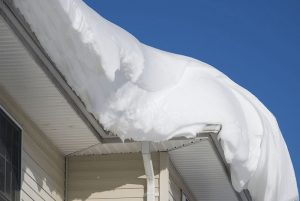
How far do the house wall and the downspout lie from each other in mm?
1182

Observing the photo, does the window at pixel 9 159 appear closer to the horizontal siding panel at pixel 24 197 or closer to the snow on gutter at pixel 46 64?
the horizontal siding panel at pixel 24 197

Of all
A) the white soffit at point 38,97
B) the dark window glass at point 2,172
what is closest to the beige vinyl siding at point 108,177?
the white soffit at point 38,97

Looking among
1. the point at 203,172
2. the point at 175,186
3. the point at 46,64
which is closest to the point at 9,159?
the point at 46,64

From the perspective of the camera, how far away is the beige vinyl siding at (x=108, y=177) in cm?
1158

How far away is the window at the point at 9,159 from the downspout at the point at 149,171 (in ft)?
5.91

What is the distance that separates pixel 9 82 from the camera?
970 cm

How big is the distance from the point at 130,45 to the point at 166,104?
1166mm

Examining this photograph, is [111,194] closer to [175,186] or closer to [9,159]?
[175,186]

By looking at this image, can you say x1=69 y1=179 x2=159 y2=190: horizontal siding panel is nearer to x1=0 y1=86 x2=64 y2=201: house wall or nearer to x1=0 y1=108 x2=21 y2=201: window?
x1=0 y1=86 x2=64 y2=201: house wall

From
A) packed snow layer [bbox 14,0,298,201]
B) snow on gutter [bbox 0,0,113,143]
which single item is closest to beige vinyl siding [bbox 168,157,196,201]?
packed snow layer [bbox 14,0,298,201]

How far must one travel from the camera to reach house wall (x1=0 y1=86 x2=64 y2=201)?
1024cm

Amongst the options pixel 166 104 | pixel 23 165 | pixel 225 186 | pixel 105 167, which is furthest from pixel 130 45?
pixel 225 186

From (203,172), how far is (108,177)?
1.47 metres

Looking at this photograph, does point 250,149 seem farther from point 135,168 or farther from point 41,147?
point 41,147
